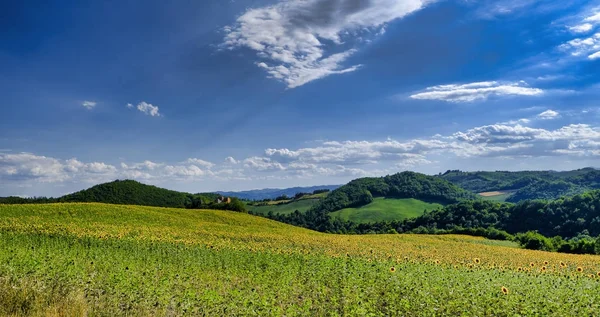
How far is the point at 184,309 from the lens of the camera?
911 centimetres

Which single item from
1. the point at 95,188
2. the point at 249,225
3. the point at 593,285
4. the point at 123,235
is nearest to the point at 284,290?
the point at 593,285

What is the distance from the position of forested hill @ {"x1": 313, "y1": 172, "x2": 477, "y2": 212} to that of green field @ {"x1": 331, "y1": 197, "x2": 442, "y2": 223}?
21.5 ft

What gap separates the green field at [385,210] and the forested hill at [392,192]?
6548mm

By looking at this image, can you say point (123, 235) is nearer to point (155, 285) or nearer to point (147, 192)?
point (155, 285)

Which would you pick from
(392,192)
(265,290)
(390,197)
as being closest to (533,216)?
(390,197)

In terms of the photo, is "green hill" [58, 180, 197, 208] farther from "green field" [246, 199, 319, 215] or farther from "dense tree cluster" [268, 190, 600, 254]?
"dense tree cluster" [268, 190, 600, 254]

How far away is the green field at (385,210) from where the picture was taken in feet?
467

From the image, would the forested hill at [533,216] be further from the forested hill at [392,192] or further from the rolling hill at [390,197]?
the forested hill at [392,192]

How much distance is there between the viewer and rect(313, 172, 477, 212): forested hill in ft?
552

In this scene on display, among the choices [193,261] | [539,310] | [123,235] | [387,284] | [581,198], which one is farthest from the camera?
[581,198]

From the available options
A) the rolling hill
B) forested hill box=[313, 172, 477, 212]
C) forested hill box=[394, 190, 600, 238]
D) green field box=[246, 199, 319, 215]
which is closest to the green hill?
green field box=[246, 199, 319, 215]

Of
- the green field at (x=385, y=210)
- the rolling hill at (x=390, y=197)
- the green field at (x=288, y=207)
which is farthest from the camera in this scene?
the green field at (x=288, y=207)

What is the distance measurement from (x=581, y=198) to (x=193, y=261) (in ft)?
348

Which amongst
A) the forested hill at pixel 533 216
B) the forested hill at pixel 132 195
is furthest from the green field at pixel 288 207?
the forested hill at pixel 533 216
